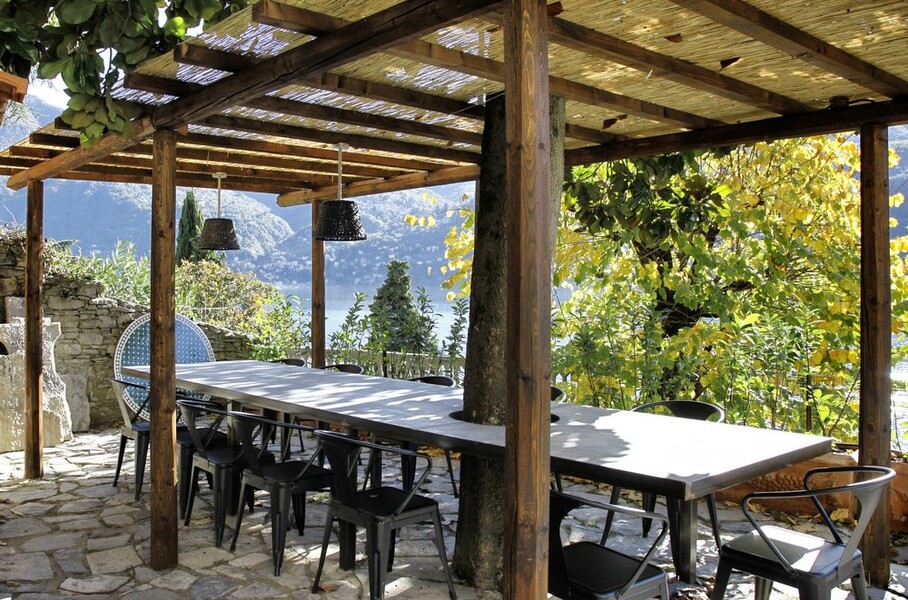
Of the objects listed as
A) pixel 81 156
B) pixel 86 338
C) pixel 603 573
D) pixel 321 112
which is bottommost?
pixel 603 573

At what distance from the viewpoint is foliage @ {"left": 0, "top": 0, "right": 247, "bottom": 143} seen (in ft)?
12.4

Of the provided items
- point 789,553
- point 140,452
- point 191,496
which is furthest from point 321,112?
point 789,553

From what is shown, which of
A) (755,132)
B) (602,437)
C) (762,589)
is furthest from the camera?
(755,132)

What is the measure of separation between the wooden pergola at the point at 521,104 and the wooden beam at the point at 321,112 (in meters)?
0.01

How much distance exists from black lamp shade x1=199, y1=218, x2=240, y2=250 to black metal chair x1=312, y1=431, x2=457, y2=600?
3373 millimetres

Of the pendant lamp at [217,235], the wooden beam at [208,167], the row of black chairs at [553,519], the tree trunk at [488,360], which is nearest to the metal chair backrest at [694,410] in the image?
the row of black chairs at [553,519]

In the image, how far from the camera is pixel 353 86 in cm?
399

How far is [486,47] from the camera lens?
135 inches

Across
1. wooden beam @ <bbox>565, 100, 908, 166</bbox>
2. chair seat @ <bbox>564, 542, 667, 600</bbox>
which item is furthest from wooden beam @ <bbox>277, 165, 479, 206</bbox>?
chair seat @ <bbox>564, 542, 667, 600</bbox>

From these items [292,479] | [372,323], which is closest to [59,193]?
[372,323]

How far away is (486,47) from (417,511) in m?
2.08

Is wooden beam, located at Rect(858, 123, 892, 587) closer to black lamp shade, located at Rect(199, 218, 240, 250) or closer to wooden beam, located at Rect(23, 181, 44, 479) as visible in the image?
black lamp shade, located at Rect(199, 218, 240, 250)

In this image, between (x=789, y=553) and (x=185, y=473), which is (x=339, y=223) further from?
(x=789, y=553)

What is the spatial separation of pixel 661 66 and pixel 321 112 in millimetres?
1961
